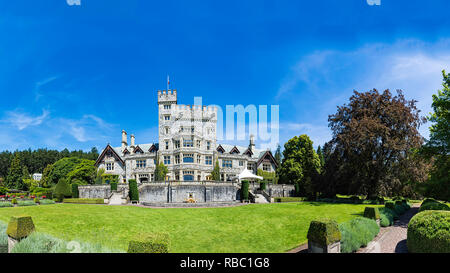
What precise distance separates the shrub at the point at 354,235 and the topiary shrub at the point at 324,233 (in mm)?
1010

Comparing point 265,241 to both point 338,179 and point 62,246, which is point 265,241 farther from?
point 338,179

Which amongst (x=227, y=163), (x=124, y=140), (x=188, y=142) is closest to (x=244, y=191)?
(x=227, y=163)

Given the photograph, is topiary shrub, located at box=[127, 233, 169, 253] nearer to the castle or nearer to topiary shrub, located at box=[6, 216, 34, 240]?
topiary shrub, located at box=[6, 216, 34, 240]

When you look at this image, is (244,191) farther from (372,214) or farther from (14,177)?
(14,177)

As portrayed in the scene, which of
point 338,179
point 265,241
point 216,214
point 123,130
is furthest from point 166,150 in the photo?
point 265,241

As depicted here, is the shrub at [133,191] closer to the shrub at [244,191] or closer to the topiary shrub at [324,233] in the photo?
the shrub at [244,191]

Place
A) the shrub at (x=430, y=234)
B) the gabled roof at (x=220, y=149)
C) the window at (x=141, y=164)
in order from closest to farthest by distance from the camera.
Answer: the shrub at (x=430, y=234), the window at (x=141, y=164), the gabled roof at (x=220, y=149)

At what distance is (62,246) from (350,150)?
99.5ft

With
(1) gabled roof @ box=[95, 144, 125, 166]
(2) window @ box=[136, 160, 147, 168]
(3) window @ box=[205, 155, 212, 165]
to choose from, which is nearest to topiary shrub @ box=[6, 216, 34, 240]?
(3) window @ box=[205, 155, 212, 165]

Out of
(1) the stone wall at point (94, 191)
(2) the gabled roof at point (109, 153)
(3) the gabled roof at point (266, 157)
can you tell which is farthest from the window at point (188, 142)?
(3) the gabled roof at point (266, 157)

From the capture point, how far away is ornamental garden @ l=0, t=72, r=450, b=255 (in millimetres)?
10477

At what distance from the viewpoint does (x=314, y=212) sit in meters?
23.3

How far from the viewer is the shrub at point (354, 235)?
11496 millimetres

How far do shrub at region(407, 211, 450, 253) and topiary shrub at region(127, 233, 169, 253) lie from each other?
1062cm
